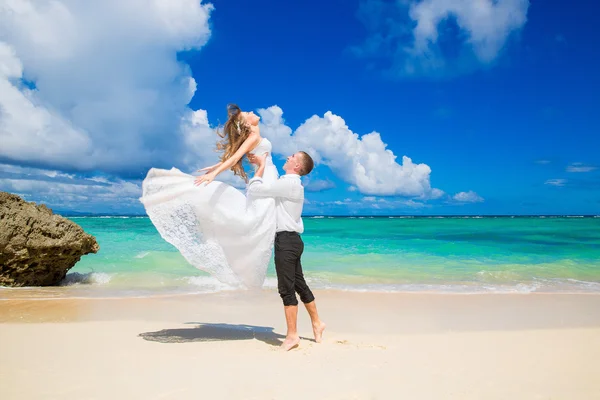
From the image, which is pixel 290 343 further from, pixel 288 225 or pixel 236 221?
pixel 236 221

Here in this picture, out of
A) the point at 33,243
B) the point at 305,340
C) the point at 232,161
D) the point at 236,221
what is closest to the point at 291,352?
the point at 305,340

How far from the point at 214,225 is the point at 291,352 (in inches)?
63.9

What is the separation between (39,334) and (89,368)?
1709 mm

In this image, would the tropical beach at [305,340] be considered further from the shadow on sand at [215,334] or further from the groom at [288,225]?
the groom at [288,225]

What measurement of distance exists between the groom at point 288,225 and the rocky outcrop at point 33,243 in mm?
6108

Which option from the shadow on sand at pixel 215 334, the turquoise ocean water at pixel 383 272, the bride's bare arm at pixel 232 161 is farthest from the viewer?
the turquoise ocean water at pixel 383 272

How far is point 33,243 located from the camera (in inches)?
346

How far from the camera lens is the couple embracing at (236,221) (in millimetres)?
4887

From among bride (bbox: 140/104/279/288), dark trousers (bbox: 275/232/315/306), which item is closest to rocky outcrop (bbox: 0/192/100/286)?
bride (bbox: 140/104/279/288)

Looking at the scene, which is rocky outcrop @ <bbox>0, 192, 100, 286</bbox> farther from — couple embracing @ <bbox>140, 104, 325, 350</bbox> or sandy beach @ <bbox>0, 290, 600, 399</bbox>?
couple embracing @ <bbox>140, 104, 325, 350</bbox>

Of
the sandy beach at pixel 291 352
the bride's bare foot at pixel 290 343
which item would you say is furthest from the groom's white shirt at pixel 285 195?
the sandy beach at pixel 291 352

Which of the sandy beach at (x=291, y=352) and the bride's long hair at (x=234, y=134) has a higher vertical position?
the bride's long hair at (x=234, y=134)

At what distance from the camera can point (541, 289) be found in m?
9.90

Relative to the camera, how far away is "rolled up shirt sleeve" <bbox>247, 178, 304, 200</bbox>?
4.86m
